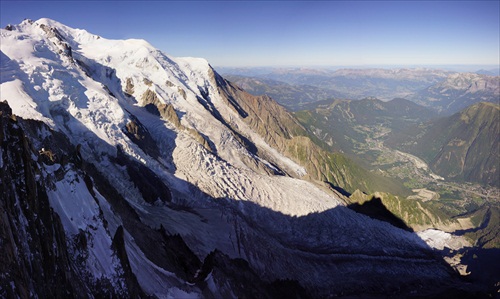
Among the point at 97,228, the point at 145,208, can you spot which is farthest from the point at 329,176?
the point at 97,228

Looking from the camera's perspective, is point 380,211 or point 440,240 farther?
point 380,211

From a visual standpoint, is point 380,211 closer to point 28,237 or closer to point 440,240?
point 440,240

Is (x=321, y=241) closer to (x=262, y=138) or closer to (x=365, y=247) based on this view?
(x=365, y=247)

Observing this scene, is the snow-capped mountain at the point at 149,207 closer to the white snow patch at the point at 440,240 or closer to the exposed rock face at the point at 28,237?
the exposed rock face at the point at 28,237

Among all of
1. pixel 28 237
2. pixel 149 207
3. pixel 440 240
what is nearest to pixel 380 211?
pixel 440 240

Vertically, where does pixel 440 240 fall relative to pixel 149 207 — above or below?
below

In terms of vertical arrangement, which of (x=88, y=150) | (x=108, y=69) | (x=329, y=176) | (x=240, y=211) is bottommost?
(x=329, y=176)

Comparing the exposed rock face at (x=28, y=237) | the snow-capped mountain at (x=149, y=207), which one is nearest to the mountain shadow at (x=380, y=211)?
the snow-capped mountain at (x=149, y=207)

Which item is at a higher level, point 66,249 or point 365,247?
point 66,249
